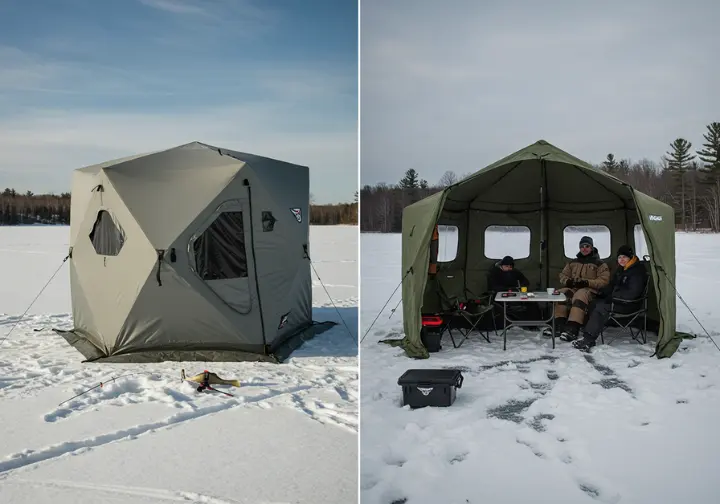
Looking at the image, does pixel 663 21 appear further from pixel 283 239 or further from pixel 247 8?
pixel 283 239

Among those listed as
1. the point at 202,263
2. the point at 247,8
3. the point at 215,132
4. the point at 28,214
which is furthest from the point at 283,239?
the point at 28,214

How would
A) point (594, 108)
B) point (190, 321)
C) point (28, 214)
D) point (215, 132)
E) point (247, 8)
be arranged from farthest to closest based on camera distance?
point (28, 214), point (594, 108), point (215, 132), point (247, 8), point (190, 321)

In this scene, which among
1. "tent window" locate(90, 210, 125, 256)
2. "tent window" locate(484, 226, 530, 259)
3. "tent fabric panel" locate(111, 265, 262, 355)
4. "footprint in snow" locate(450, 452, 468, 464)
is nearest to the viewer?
"footprint in snow" locate(450, 452, 468, 464)

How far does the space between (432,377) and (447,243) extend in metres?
3.43

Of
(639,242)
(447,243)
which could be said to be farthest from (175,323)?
(639,242)

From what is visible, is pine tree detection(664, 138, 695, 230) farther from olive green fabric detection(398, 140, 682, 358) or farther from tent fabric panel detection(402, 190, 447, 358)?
tent fabric panel detection(402, 190, 447, 358)

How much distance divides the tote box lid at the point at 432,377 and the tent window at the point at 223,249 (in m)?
2.02

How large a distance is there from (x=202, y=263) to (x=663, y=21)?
70.1ft

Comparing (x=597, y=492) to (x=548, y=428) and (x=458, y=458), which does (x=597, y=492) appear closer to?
(x=458, y=458)

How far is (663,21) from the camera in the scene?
21734 mm

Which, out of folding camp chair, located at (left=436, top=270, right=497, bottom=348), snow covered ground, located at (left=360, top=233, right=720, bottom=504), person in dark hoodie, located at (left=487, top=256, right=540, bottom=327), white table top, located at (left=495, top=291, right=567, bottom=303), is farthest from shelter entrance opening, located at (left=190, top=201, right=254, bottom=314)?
person in dark hoodie, located at (left=487, top=256, right=540, bottom=327)

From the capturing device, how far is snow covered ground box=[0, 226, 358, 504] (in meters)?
2.96

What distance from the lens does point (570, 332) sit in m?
6.12

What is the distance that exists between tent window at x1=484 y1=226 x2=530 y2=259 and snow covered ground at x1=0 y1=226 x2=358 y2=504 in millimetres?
2441
